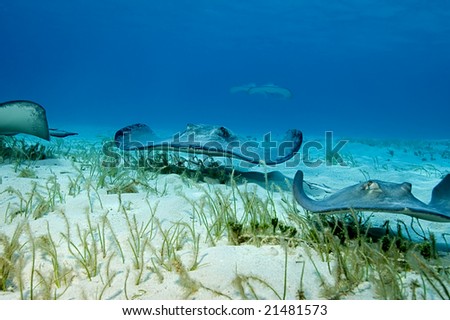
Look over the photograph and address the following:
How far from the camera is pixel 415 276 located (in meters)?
2.14

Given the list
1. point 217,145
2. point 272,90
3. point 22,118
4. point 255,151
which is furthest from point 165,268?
point 272,90

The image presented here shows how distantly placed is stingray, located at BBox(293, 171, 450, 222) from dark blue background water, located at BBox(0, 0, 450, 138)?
1654 inches

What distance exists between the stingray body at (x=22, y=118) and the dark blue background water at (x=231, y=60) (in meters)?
39.8

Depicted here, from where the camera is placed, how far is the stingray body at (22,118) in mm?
5219

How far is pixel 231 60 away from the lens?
145m

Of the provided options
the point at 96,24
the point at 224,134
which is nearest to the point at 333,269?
the point at 224,134

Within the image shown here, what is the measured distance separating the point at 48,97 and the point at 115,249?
16061 cm

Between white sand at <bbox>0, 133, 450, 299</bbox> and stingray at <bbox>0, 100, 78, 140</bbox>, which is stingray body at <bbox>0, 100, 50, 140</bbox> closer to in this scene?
stingray at <bbox>0, 100, 78, 140</bbox>

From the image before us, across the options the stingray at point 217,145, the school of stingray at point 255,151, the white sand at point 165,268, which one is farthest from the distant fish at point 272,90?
the white sand at point 165,268

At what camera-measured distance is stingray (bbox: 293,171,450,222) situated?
2006 millimetres

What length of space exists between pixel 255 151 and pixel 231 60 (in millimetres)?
147534

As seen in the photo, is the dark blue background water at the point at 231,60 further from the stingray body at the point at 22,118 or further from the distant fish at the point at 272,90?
the stingray body at the point at 22,118

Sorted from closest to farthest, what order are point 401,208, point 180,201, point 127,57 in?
point 401,208 < point 180,201 < point 127,57
